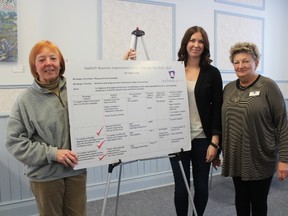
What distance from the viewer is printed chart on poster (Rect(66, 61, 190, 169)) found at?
1521 mm

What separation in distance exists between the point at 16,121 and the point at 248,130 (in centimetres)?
129

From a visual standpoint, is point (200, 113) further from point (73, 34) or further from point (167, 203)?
point (73, 34)

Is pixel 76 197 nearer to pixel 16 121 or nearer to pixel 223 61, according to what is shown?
pixel 16 121

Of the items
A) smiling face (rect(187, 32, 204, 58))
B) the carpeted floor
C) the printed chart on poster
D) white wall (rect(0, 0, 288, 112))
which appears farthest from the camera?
the carpeted floor

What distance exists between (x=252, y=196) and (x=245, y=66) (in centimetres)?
82

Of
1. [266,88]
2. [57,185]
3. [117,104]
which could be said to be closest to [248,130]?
[266,88]

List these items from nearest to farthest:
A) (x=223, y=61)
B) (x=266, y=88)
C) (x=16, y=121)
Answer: (x=16, y=121)
(x=266, y=88)
(x=223, y=61)

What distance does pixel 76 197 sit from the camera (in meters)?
1.57

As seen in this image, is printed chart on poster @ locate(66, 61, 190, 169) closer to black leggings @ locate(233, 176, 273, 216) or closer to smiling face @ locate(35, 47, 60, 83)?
smiling face @ locate(35, 47, 60, 83)

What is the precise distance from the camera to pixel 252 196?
1.81 m

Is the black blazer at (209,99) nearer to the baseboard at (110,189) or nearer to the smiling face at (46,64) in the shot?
the smiling face at (46,64)

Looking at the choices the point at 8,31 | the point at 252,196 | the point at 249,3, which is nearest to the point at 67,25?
the point at 8,31

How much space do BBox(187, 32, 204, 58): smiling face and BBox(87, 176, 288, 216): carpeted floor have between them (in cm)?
151

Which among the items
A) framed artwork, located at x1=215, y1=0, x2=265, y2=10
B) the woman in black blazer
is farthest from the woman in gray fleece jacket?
framed artwork, located at x1=215, y1=0, x2=265, y2=10
